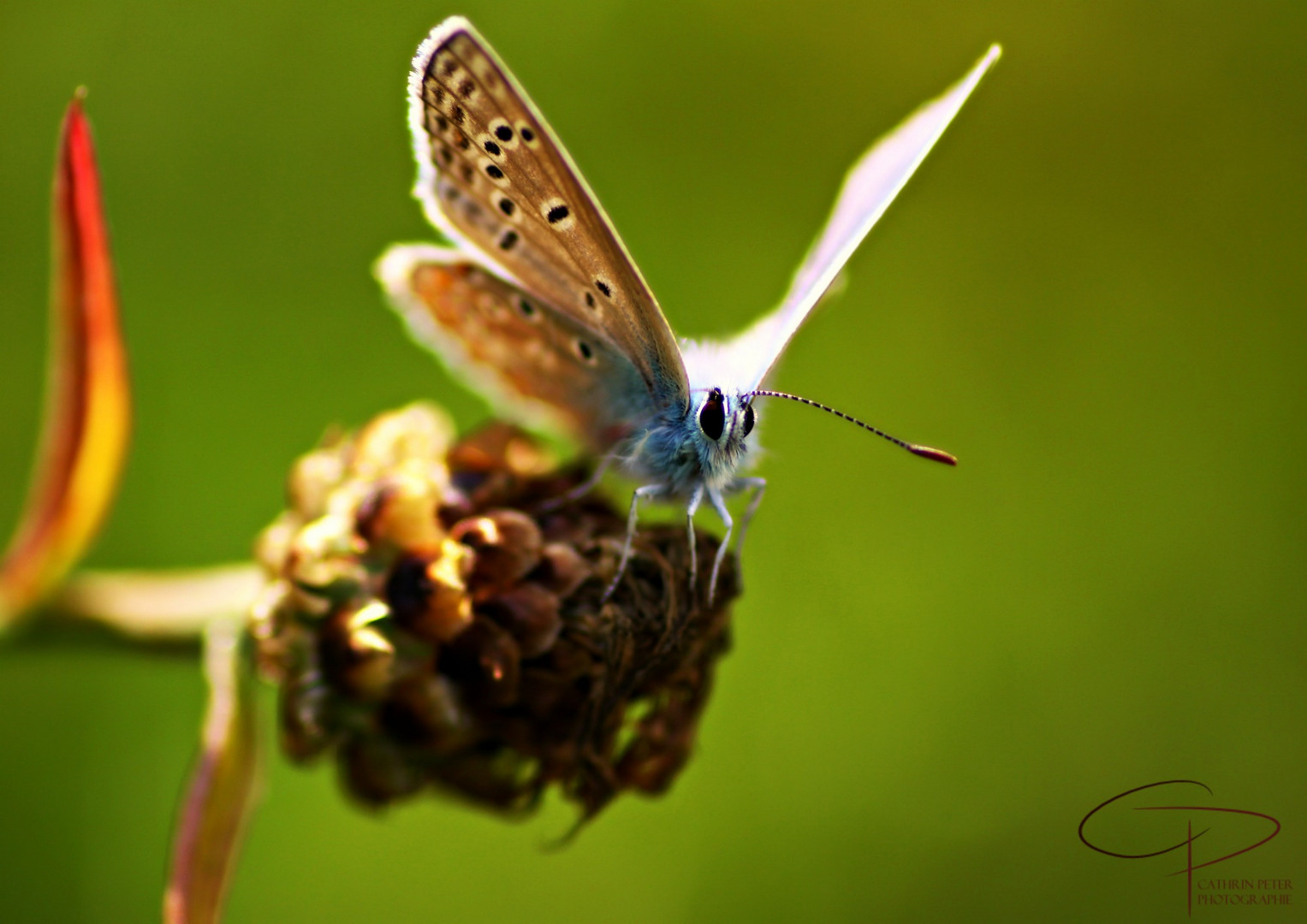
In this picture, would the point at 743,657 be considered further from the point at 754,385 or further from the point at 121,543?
the point at 121,543

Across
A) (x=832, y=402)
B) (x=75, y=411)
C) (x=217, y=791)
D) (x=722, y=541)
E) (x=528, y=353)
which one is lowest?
(x=217, y=791)

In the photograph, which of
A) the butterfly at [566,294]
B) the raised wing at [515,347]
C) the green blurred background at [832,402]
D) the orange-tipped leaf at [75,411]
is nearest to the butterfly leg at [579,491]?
the butterfly at [566,294]

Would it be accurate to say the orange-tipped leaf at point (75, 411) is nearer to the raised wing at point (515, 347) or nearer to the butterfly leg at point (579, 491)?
the raised wing at point (515, 347)

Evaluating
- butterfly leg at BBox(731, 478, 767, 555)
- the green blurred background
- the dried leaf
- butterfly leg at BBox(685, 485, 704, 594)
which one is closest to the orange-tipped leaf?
the dried leaf

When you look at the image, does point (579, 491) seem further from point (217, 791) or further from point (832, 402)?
point (832, 402)

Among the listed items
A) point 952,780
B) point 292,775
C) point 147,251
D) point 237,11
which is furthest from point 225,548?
point 952,780

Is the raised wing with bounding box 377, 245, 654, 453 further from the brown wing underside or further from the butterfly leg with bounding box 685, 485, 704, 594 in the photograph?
the butterfly leg with bounding box 685, 485, 704, 594

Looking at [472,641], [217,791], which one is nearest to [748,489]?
[472,641]

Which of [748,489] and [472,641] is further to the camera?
[748,489]
